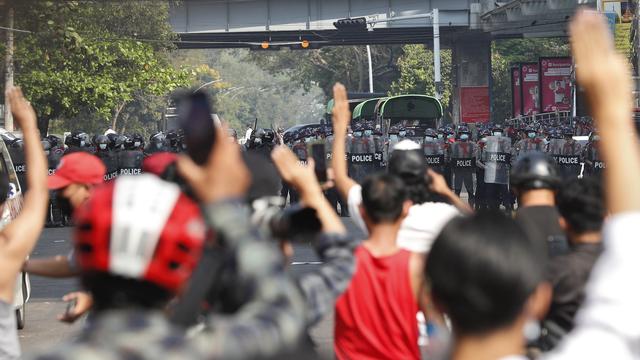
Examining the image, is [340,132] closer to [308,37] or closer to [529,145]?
[529,145]

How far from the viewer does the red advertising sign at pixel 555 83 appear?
53000 millimetres

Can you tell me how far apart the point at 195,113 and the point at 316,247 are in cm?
108

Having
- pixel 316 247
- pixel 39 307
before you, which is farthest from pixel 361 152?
pixel 316 247

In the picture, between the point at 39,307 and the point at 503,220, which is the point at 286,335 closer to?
the point at 503,220

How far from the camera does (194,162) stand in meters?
2.54

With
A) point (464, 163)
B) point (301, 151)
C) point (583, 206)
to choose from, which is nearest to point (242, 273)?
point (583, 206)

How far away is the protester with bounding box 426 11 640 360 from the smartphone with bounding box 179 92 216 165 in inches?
25.6

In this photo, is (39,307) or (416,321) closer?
(416,321)

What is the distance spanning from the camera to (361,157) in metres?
30.3

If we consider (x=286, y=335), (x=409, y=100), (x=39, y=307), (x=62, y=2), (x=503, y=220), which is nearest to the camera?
(x=286, y=335)

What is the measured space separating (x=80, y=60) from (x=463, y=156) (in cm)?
1742

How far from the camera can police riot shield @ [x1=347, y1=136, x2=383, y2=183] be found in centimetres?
3025

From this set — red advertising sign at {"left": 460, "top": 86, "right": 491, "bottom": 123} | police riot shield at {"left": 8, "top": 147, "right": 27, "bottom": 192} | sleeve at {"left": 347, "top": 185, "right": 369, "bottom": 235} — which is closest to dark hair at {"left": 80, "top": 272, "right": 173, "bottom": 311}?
sleeve at {"left": 347, "top": 185, "right": 369, "bottom": 235}

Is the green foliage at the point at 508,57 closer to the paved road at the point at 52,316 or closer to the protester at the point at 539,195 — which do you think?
the paved road at the point at 52,316
